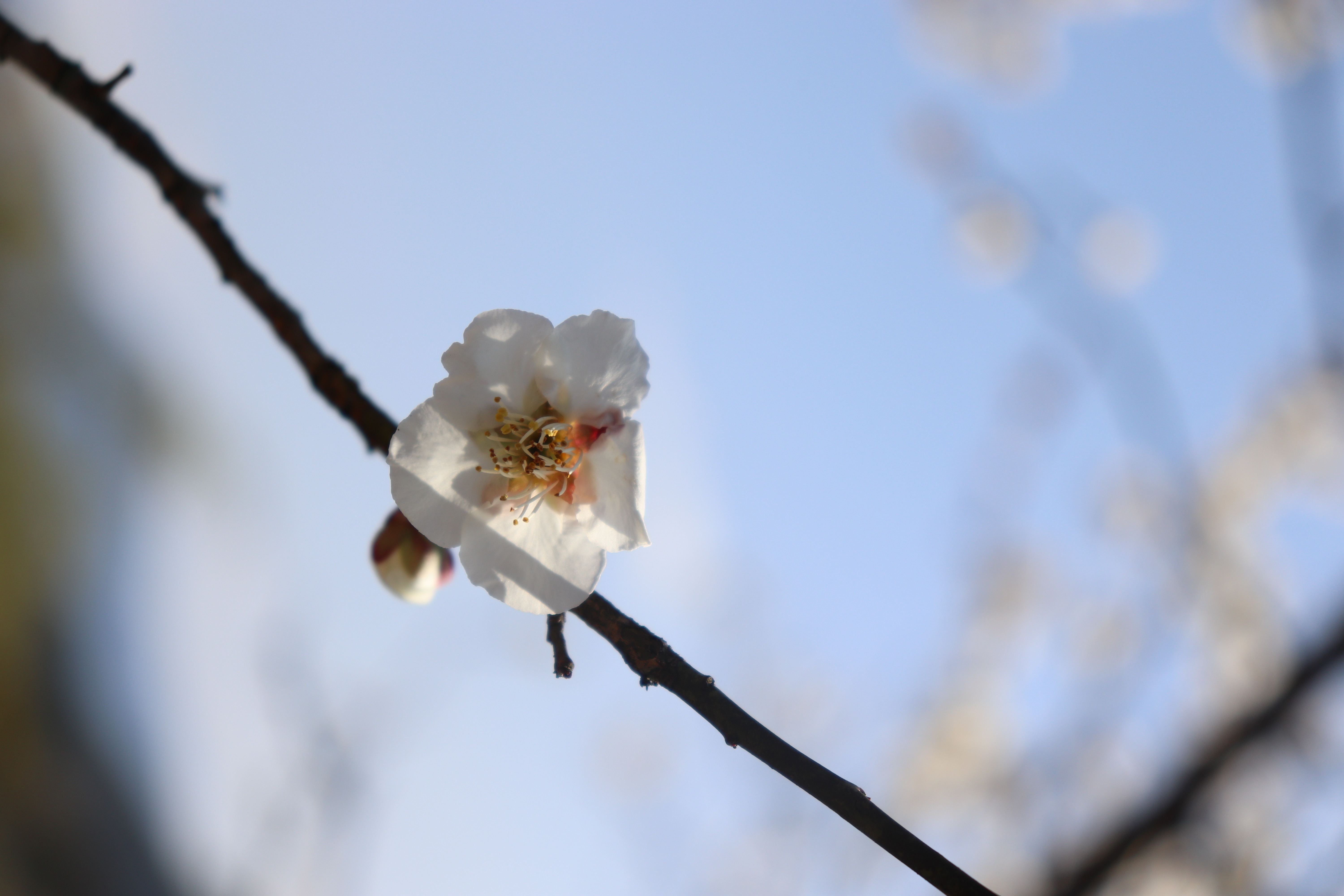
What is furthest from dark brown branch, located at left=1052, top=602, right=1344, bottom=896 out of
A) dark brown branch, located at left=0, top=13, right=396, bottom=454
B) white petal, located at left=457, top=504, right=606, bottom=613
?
dark brown branch, located at left=0, top=13, right=396, bottom=454

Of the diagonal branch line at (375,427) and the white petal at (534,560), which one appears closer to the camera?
the diagonal branch line at (375,427)

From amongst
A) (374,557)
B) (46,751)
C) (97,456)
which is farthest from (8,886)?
(374,557)

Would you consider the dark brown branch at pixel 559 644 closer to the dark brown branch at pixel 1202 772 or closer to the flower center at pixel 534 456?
the flower center at pixel 534 456

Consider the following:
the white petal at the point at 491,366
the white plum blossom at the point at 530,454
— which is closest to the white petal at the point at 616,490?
the white plum blossom at the point at 530,454

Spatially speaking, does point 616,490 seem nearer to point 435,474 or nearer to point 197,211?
point 435,474

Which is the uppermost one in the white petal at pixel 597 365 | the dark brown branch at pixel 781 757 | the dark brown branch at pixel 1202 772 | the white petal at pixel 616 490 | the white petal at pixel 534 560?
the dark brown branch at pixel 1202 772

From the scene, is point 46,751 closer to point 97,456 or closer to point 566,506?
point 97,456

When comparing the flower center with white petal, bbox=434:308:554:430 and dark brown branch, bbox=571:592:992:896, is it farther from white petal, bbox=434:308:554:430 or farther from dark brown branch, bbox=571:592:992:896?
dark brown branch, bbox=571:592:992:896
